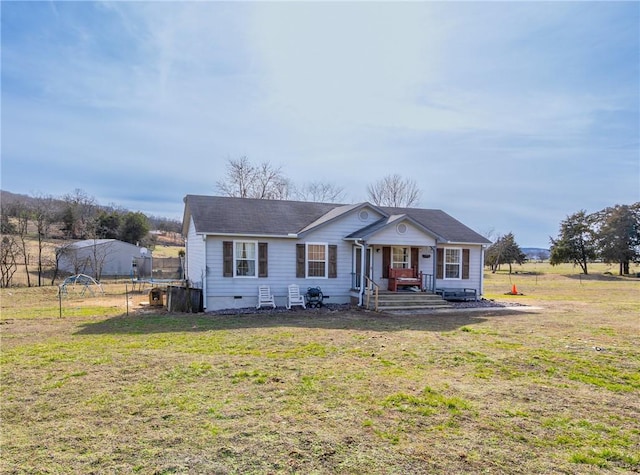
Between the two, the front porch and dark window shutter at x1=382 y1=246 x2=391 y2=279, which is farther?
dark window shutter at x1=382 y1=246 x2=391 y2=279

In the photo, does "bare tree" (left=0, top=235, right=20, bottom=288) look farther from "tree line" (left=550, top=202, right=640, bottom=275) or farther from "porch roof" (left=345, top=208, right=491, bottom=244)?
"tree line" (left=550, top=202, right=640, bottom=275)

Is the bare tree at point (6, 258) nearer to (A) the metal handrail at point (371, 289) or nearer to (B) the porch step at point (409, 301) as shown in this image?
(A) the metal handrail at point (371, 289)

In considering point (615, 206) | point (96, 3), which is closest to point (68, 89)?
point (96, 3)

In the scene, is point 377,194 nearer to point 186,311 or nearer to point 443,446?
point 186,311

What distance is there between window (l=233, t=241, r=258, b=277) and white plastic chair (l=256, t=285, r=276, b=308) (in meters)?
0.65

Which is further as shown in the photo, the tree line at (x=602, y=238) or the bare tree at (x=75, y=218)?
the tree line at (x=602, y=238)

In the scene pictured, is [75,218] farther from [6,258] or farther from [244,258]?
[244,258]

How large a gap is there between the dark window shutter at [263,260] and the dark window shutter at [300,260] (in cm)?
129

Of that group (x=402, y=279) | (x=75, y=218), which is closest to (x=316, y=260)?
(x=402, y=279)

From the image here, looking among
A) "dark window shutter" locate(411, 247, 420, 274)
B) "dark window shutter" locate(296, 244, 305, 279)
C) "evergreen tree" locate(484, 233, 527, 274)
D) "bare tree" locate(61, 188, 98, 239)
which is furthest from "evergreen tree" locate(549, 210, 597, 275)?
"bare tree" locate(61, 188, 98, 239)

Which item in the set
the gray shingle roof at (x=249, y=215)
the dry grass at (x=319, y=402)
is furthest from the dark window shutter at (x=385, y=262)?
the dry grass at (x=319, y=402)

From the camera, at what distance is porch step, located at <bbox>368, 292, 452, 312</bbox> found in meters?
15.5

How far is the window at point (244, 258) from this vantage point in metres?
15.4

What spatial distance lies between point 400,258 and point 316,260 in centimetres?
399
